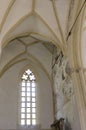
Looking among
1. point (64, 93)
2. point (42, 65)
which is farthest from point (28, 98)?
point (64, 93)

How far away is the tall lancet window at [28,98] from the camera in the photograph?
15.2m

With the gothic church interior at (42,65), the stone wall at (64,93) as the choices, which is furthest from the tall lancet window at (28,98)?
the stone wall at (64,93)

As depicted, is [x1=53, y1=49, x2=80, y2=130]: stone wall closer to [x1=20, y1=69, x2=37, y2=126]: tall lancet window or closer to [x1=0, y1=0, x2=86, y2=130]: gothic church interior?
[x1=0, y1=0, x2=86, y2=130]: gothic church interior

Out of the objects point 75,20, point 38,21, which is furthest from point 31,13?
point 75,20

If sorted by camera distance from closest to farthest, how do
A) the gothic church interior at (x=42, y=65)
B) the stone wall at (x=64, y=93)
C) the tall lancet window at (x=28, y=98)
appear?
the stone wall at (x=64, y=93), the gothic church interior at (x=42, y=65), the tall lancet window at (x=28, y=98)

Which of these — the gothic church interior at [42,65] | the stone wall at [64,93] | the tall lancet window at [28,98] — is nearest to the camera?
the stone wall at [64,93]

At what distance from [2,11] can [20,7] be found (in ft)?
3.68

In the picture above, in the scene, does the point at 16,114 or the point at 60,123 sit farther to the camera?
the point at 16,114

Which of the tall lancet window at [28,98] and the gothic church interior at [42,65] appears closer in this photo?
the gothic church interior at [42,65]

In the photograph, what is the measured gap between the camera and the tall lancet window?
599 inches

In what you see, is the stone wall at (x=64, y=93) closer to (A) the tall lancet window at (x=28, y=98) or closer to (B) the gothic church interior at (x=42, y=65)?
(B) the gothic church interior at (x=42, y=65)

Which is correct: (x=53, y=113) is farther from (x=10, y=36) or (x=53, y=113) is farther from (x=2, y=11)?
(x=2, y=11)

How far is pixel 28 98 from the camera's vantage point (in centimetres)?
1595

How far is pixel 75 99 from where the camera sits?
35.6 feet
